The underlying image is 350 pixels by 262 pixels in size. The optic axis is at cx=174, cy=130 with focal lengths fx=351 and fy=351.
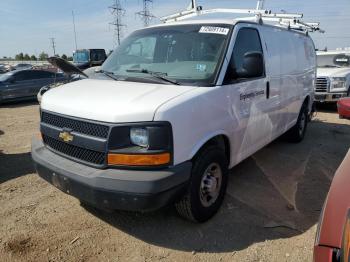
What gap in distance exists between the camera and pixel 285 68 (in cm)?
557

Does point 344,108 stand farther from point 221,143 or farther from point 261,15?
point 261,15

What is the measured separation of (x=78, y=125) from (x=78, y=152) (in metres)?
0.27

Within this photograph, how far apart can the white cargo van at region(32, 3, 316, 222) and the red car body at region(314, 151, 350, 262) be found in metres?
1.37

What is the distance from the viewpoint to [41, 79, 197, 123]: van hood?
9.78ft

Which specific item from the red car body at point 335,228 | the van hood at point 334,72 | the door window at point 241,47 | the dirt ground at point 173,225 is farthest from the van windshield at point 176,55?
the van hood at point 334,72

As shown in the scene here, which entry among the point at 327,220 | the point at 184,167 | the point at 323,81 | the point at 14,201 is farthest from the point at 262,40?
the point at 323,81

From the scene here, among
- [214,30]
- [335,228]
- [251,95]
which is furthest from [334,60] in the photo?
[335,228]

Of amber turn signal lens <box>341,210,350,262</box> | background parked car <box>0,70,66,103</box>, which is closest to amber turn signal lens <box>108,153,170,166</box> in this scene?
amber turn signal lens <box>341,210,350,262</box>

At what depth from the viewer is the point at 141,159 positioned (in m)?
2.98

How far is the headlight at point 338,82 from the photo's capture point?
1090 centimetres

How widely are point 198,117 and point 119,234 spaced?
4.80 ft

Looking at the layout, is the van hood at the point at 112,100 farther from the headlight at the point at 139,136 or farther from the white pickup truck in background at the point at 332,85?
the white pickup truck in background at the point at 332,85

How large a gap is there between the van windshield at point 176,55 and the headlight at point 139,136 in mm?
876

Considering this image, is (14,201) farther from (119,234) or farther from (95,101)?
(95,101)
